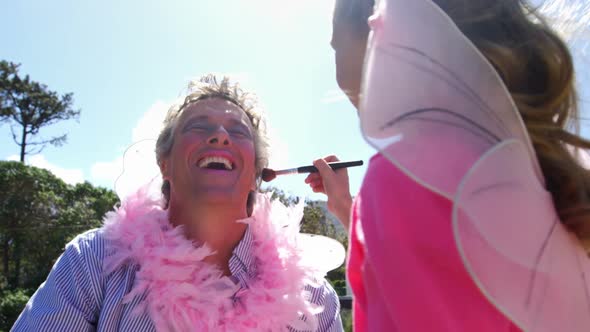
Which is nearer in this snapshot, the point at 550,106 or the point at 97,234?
the point at 550,106

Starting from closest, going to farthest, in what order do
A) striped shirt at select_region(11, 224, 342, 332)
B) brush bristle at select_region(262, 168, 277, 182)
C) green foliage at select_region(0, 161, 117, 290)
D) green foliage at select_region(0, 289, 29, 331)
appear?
striped shirt at select_region(11, 224, 342, 332)
brush bristle at select_region(262, 168, 277, 182)
green foliage at select_region(0, 289, 29, 331)
green foliage at select_region(0, 161, 117, 290)

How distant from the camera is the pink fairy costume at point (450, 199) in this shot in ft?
1.62

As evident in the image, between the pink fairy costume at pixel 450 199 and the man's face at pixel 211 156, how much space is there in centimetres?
140

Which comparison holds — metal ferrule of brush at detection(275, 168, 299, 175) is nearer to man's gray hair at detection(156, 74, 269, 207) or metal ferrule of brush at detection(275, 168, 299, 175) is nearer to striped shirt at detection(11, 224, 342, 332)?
man's gray hair at detection(156, 74, 269, 207)

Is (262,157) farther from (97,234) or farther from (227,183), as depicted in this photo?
(97,234)

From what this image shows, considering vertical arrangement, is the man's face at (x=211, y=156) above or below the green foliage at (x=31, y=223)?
above

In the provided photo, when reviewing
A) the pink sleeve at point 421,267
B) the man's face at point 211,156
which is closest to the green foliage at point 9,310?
the man's face at point 211,156

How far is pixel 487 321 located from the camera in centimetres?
52

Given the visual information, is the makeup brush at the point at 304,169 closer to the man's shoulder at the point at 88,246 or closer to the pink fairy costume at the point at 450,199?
the man's shoulder at the point at 88,246

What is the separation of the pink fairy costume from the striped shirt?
1221mm

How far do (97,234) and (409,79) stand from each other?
1555 mm

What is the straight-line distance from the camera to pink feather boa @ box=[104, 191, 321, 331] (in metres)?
1.62

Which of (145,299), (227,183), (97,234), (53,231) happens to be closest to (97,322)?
(145,299)

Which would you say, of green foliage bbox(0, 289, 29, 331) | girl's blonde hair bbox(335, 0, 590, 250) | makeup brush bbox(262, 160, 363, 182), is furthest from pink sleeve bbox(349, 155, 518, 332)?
green foliage bbox(0, 289, 29, 331)
